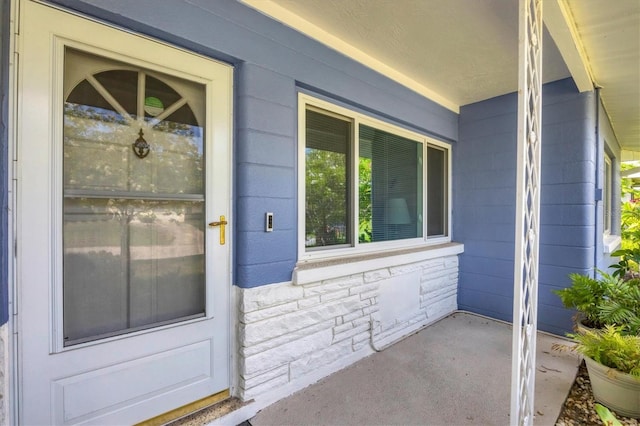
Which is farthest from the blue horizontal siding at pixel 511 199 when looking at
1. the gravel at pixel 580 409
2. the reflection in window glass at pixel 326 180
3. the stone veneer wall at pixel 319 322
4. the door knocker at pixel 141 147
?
the door knocker at pixel 141 147

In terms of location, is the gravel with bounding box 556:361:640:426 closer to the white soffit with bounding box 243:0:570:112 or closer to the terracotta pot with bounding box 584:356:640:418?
the terracotta pot with bounding box 584:356:640:418

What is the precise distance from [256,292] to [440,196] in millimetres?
2792

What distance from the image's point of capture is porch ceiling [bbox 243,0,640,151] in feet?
6.31

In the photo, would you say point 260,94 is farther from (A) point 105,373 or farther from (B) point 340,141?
(A) point 105,373

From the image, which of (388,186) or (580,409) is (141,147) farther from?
(580,409)

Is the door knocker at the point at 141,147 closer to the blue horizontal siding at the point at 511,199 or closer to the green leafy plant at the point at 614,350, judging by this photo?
the green leafy plant at the point at 614,350

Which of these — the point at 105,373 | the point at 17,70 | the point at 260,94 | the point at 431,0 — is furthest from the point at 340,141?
the point at 105,373

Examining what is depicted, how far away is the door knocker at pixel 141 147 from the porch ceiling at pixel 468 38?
1.08 meters

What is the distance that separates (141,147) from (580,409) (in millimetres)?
3128

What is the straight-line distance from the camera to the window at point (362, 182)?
2.36 meters

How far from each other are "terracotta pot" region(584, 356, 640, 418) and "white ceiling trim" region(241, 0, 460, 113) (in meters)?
2.69

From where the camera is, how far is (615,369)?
1.81 metres

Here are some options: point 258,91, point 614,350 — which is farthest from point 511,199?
point 258,91

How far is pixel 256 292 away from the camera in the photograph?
6.21ft
